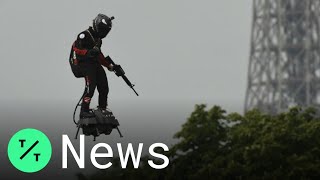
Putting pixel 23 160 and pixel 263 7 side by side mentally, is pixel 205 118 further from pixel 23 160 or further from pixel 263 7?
pixel 263 7

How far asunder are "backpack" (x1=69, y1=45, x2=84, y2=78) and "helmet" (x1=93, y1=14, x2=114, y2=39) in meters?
0.60

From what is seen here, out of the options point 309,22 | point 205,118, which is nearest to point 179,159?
point 205,118

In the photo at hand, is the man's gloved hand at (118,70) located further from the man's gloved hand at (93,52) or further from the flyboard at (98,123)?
the flyboard at (98,123)

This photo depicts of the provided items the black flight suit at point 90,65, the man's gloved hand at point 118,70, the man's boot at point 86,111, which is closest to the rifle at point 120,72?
the man's gloved hand at point 118,70

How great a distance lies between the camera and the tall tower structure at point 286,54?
96.4 meters

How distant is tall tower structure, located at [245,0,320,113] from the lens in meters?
96.4

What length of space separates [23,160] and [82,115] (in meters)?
2.16

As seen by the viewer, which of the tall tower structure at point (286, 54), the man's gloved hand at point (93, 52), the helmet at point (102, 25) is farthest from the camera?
the tall tower structure at point (286, 54)

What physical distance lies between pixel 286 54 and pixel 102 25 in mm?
81980

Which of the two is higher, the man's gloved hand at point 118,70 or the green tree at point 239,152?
the man's gloved hand at point 118,70

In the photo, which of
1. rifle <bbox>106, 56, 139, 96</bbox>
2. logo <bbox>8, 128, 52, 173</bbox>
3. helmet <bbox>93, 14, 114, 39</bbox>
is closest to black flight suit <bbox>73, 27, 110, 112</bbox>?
helmet <bbox>93, 14, 114, 39</bbox>

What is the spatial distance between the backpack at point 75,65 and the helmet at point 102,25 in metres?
0.60

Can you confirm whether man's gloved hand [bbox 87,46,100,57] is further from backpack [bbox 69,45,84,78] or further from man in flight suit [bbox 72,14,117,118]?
backpack [bbox 69,45,84,78]

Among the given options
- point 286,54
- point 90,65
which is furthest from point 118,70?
point 286,54
